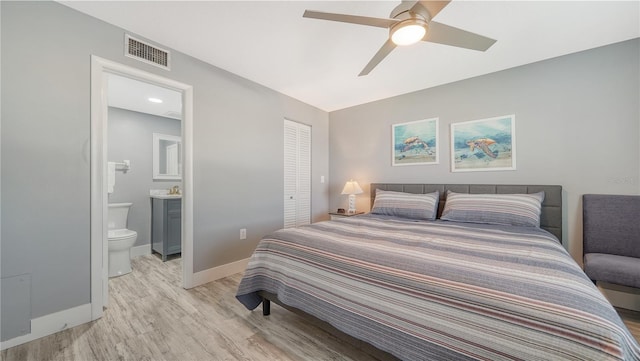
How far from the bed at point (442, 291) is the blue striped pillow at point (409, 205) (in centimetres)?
63

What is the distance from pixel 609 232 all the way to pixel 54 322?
4.63 m

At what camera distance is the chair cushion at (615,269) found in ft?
5.75

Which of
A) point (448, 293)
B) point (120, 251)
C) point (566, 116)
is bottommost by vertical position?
point (120, 251)

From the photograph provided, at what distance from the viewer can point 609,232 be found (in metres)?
2.20

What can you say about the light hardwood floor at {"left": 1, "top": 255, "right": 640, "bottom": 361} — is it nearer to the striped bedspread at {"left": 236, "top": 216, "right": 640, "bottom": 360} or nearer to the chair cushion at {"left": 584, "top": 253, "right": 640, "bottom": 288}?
the striped bedspread at {"left": 236, "top": 216, "right": 640, "bottom": 360}

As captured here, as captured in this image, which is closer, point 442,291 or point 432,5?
point 442,291

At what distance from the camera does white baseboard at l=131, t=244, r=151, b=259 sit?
11.8ft

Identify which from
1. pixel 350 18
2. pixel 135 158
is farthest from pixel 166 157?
pixel 350 18

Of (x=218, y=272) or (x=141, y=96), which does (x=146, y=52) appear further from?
(x=218, y=272)

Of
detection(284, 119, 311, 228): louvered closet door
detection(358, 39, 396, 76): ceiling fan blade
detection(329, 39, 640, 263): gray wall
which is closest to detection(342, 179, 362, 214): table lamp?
detection(284, 119, 311, 228): louvered closet door

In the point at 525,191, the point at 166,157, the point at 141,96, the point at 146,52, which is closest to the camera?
the point at 146,52

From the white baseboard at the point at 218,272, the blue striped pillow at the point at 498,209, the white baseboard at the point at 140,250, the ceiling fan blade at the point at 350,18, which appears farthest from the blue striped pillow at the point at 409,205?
the white baseboard at the point at 140,250

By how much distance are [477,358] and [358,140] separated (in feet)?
11.0

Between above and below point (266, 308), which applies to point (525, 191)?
above
